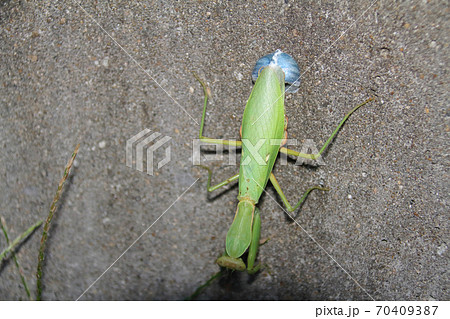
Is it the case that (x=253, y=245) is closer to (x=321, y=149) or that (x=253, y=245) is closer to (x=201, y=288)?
(x=201, y=288)

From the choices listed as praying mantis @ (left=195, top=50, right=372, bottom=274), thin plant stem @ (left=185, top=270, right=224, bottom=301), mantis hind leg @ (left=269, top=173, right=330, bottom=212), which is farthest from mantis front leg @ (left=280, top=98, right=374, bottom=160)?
thin plant stem @ (left=185, top=270, right=224, bottom=301)

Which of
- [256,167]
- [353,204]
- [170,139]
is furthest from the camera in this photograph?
[170,139]

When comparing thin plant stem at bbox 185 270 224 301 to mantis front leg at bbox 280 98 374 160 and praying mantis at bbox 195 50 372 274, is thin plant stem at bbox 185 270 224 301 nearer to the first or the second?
praying mantis at bbox 195 50 372 274

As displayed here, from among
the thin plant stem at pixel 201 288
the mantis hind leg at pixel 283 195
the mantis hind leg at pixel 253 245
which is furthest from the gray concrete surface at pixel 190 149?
the mantis hind leg at pixel 253 245

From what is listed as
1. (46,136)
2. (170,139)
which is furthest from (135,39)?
(46,136)

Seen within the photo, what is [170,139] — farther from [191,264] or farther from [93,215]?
[191,264]

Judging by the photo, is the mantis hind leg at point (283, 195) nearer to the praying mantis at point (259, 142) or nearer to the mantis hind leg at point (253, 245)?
the praying mantis at point (259, 142)
